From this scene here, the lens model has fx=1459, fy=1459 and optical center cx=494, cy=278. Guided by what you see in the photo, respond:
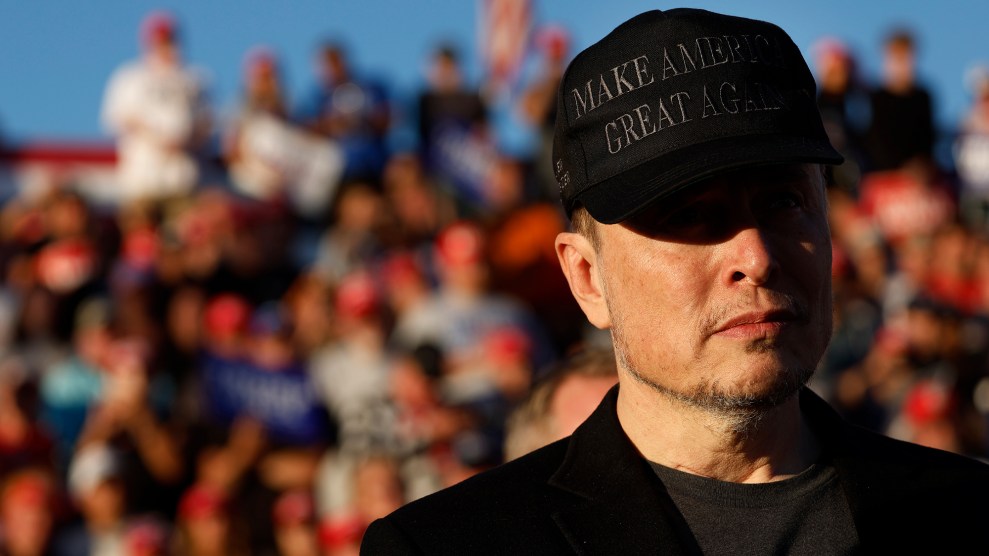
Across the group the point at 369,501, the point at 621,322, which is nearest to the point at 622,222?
the point at 621,322

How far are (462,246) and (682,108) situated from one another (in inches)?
254

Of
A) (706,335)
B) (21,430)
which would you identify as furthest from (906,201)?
(706,335)

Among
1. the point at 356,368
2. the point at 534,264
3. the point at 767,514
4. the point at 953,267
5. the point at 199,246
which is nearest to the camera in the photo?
the point at 767,514

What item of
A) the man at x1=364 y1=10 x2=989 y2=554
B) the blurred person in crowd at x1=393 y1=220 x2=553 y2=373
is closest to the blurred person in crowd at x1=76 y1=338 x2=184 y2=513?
the blurred person in crowd at x1=393 y1=220 x2=553 y2=373

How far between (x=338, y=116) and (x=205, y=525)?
499cm

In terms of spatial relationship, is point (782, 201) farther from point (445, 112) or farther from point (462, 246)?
point (445, 112)

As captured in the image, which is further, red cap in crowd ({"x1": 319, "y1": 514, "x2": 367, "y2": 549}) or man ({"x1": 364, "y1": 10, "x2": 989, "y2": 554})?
red cap in crowd ({"x1": 319, "y1": 514, "x2": 367, "y2": 549})

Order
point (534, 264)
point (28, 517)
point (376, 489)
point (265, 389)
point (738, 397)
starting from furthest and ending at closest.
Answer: point (534, 264) → point (265, 389) → point (28, 517) → point (376, 489) → point (738, 397)

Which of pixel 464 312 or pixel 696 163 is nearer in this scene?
pixel 696 163

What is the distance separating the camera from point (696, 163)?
214cm

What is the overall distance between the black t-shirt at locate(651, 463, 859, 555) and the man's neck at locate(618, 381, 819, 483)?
0.06ft

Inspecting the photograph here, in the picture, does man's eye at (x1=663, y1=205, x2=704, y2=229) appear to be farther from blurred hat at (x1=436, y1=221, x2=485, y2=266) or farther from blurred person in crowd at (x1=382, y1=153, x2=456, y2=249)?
blurred person in crowd at (x1=382, y1=153, x2=456, y2=249)

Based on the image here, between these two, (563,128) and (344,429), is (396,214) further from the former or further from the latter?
(563,128)

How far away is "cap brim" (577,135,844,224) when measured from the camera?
2.13m
